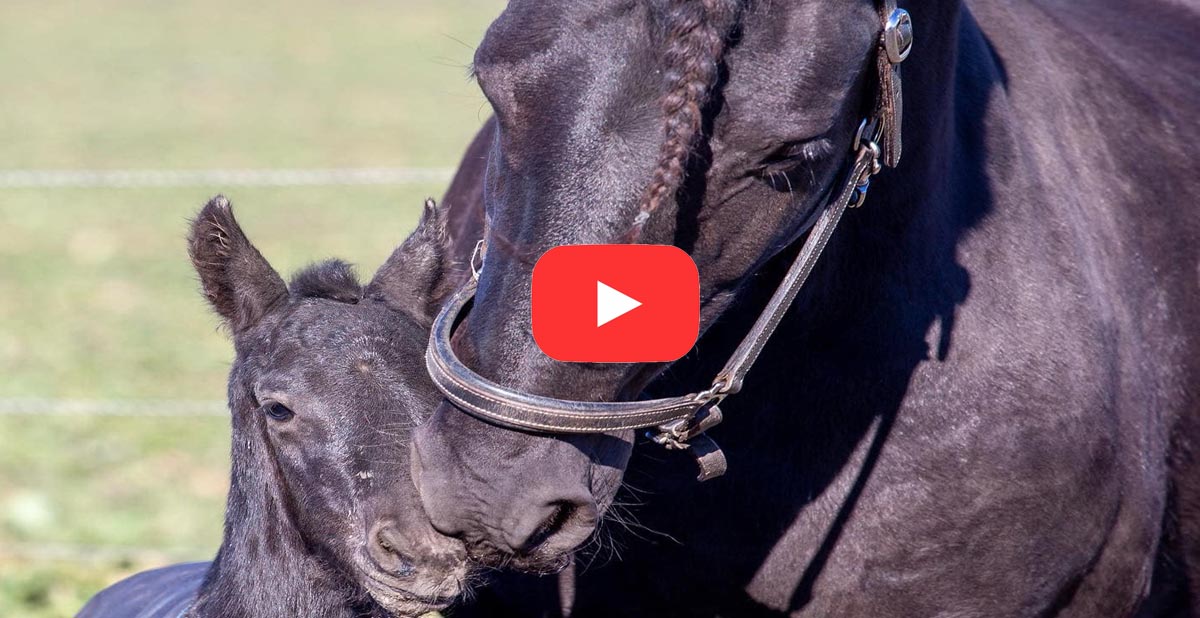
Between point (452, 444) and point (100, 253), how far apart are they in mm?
9797

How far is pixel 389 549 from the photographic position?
2.49 metres

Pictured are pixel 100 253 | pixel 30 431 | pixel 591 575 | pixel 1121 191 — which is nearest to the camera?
pixel 591 575

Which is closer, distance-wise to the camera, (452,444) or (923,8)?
(452,444)

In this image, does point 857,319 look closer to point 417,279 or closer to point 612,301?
point 612,301

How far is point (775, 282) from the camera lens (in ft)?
7.80

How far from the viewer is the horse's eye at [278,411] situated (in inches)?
105

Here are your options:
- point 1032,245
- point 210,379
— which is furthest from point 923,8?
point 210,379

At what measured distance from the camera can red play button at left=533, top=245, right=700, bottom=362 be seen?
1944 millimetres

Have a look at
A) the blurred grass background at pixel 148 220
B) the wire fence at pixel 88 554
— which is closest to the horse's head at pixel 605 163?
the blurred grass background at pixel 148 220

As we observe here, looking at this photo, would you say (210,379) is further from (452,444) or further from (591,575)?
(452,444)

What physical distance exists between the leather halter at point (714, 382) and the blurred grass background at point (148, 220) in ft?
2.38

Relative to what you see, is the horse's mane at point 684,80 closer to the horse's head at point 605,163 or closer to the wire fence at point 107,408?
the horse's head at point 605,163

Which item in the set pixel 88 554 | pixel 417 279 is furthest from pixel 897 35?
pixel 88 554

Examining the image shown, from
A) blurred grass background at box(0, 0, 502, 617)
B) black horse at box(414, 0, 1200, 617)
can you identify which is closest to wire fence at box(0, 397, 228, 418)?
blurred grass background at box(0, 0, 502, 617)
